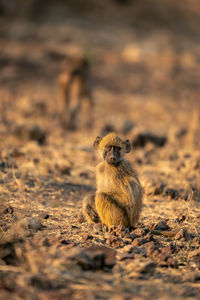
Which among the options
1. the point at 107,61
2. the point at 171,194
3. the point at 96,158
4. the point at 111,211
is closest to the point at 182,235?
the point at 111,211

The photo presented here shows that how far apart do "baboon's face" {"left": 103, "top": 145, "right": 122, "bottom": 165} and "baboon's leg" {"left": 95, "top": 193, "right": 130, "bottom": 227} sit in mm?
409

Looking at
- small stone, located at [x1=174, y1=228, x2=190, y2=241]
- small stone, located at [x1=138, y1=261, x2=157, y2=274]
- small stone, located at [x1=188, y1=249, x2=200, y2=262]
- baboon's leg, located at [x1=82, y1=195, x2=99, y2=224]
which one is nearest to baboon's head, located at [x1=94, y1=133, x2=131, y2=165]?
baboon's leg, located at [x1=82, y1=195, x2=99, y2=224]

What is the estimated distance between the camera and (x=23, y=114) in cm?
1196

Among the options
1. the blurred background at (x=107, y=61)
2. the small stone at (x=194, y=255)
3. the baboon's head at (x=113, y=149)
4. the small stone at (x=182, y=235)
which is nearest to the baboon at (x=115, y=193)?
the baboon's head at (x=113, y=149)

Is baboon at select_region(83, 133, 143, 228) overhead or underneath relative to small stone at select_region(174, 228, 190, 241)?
overhead

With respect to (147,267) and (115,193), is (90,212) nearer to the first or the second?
(115,193)

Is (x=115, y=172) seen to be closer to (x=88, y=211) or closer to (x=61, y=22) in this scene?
(x=88, y=211)

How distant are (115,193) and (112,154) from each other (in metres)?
0.47

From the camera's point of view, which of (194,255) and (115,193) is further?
(115,193)

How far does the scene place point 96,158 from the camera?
8.10m

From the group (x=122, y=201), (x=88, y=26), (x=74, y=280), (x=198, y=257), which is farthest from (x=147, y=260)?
(x=88, y=26)

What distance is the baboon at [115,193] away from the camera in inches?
178

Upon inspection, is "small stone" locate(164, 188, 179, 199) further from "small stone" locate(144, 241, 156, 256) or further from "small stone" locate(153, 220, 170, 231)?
"small stone" locate(144, 241, 156, 256)

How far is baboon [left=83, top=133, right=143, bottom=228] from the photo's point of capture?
4527 mm
